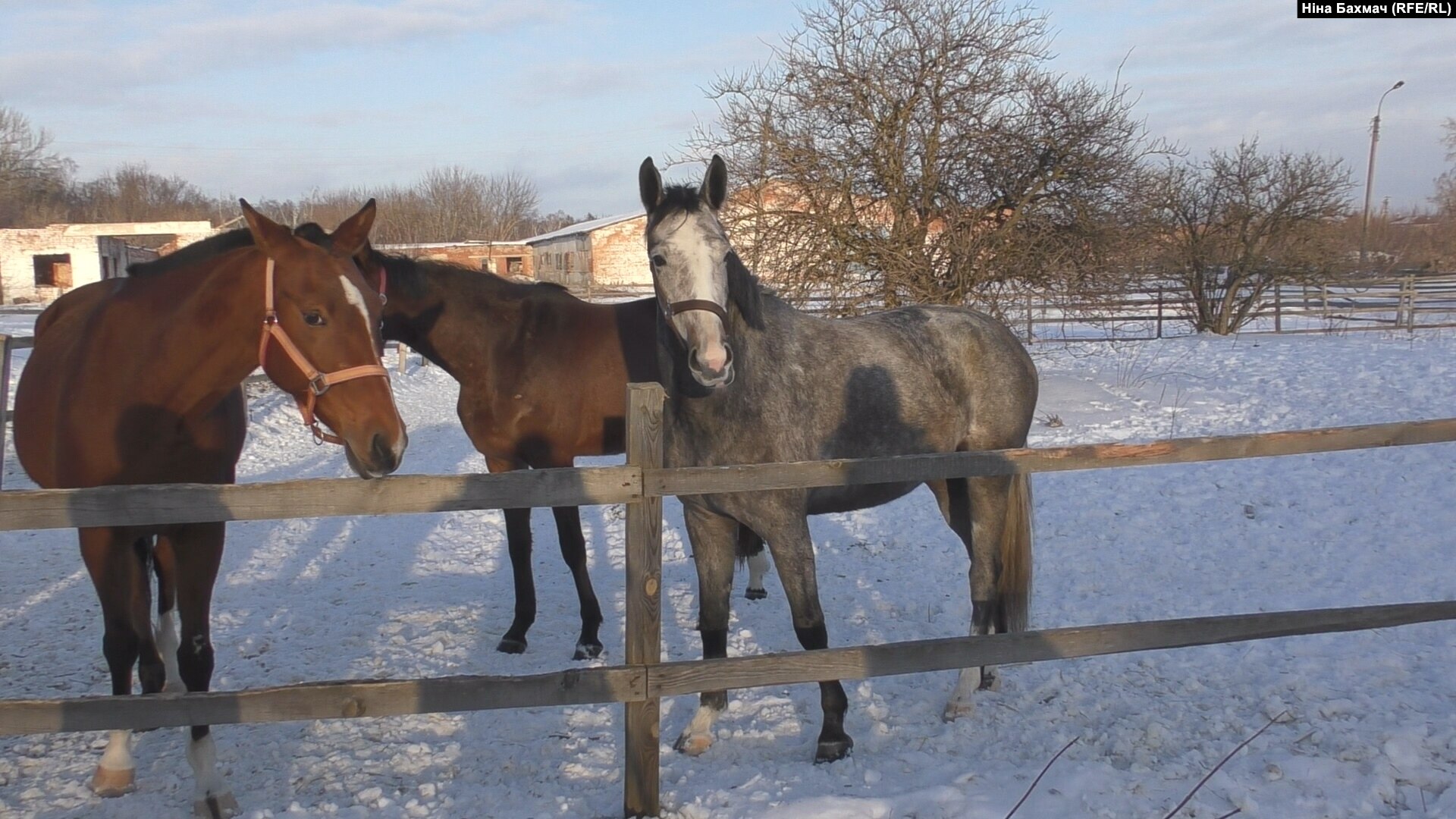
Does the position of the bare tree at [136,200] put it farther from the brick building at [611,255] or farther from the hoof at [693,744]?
the hoof at [693,744]

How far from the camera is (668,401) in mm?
3508

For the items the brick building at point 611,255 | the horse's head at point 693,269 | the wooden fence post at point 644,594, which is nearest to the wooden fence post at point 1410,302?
the horse's head at point 693,269

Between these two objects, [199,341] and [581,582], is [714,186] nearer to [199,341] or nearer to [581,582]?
[199,341]

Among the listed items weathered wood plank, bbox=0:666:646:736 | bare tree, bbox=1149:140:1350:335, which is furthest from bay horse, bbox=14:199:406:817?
bare tree, bbox=1149:140:1350:335

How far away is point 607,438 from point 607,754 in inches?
82.8

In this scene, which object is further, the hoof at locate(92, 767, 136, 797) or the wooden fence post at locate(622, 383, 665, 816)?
the hoof at locate(92, 767, 136, 797)

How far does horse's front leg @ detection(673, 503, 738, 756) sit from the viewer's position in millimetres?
3670

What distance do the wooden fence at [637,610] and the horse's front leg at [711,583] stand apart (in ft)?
2.55

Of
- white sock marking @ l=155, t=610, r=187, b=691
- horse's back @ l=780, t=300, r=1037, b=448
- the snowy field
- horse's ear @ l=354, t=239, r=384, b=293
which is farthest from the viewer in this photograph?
horse's ear @ l=354, t=239, r=384, b=293

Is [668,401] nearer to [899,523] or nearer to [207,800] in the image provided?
[207,800]

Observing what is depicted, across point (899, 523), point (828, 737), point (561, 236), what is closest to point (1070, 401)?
point (899, 523)

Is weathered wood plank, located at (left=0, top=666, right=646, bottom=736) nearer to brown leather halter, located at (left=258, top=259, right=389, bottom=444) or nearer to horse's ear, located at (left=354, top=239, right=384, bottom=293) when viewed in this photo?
brown leather halter, located at (left=258, top=259, right=389, bottom=444)

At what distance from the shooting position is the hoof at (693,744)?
3555 mm

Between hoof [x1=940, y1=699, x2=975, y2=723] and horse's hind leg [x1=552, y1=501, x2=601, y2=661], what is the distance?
1.92 m
